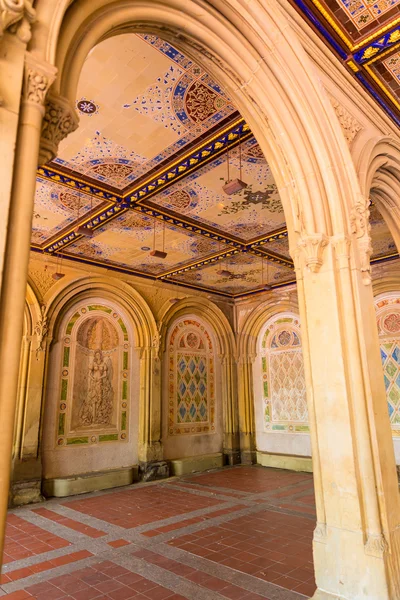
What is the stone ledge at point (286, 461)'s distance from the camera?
35.5ft

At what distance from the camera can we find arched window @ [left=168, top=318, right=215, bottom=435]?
11.6m

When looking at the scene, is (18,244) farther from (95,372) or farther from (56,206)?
(95,372)

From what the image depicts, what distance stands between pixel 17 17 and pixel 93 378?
9.01 meters

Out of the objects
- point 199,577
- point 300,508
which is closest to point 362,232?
point 199,577

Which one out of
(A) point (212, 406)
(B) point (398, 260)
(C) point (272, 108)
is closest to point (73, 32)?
(C) point (272, 108)

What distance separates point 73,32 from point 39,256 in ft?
24.8

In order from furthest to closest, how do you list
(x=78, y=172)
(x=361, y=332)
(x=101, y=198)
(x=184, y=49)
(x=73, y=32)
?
(x=101, y=198) < (x=78, y=172) < (x=361, y=332) < (x=184, y=49) < (x=73, y=32)

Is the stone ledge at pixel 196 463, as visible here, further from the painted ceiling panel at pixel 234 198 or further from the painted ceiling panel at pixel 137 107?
the painted ceiling panel at pixel 137 107

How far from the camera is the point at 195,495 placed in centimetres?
827

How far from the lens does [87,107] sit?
15.9 ft

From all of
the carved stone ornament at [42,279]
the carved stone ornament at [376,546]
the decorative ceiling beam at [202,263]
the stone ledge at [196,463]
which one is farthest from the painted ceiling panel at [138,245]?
the carved stone ornament at [376,546]

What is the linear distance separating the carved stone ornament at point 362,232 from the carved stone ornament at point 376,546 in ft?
7.41

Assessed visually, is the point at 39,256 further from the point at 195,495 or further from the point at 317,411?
the point at 317,411

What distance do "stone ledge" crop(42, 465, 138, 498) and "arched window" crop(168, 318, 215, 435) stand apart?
1968 mm
